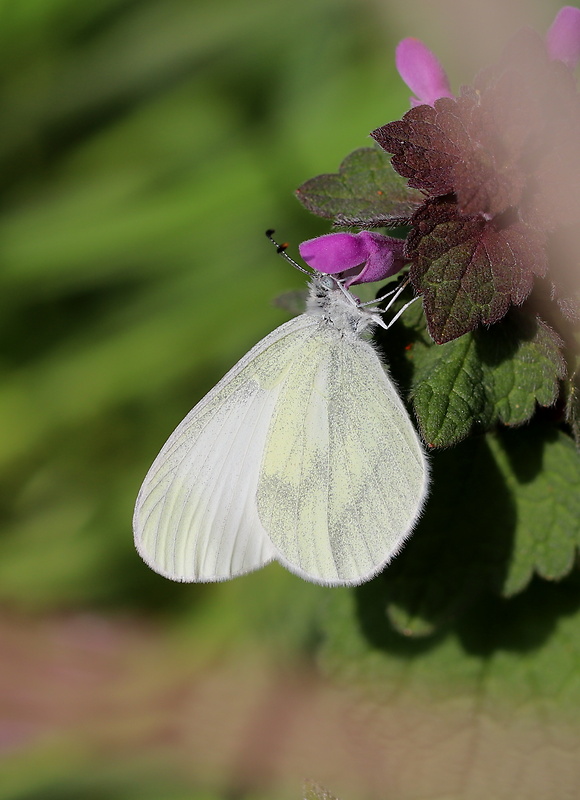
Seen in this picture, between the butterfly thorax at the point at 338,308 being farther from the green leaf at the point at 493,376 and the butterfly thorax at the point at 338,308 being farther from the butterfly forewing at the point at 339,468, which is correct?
the green leaf at the point at 493,376

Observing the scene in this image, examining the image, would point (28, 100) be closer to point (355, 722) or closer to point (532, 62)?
point (532, 62)

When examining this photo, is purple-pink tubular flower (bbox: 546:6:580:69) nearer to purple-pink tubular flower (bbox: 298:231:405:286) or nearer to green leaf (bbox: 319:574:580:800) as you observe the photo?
purple-pink tubular flower (bbox: 298:231:405:286)

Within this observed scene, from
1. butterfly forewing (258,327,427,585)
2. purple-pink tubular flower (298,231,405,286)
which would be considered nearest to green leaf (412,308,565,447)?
butterfly forewing (258,327,427,585)

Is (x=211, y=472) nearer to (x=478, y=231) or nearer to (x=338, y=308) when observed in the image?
(x=338, y=308)

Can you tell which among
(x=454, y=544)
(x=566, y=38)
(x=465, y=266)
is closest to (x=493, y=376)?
(x=465, y=266)

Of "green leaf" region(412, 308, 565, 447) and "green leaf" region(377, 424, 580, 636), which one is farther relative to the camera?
"green leaf" region(377, 424, 580, 636)

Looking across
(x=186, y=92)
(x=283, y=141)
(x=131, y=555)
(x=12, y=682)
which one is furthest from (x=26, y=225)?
(x=12, y=682)

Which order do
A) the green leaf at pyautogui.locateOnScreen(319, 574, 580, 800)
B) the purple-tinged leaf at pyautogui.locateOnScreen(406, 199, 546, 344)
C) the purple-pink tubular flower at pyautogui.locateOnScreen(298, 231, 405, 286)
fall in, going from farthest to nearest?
the green leaf at pyautogui.locateOnScreen(319, 574, 580, 800) < the purple-pink tubular flower at pyautogui.locateOnScreen(298, 231, 405, 286) < the purple-tinged leaf at pyautogui.locateOnScreen(406, 199, 546, 344)
